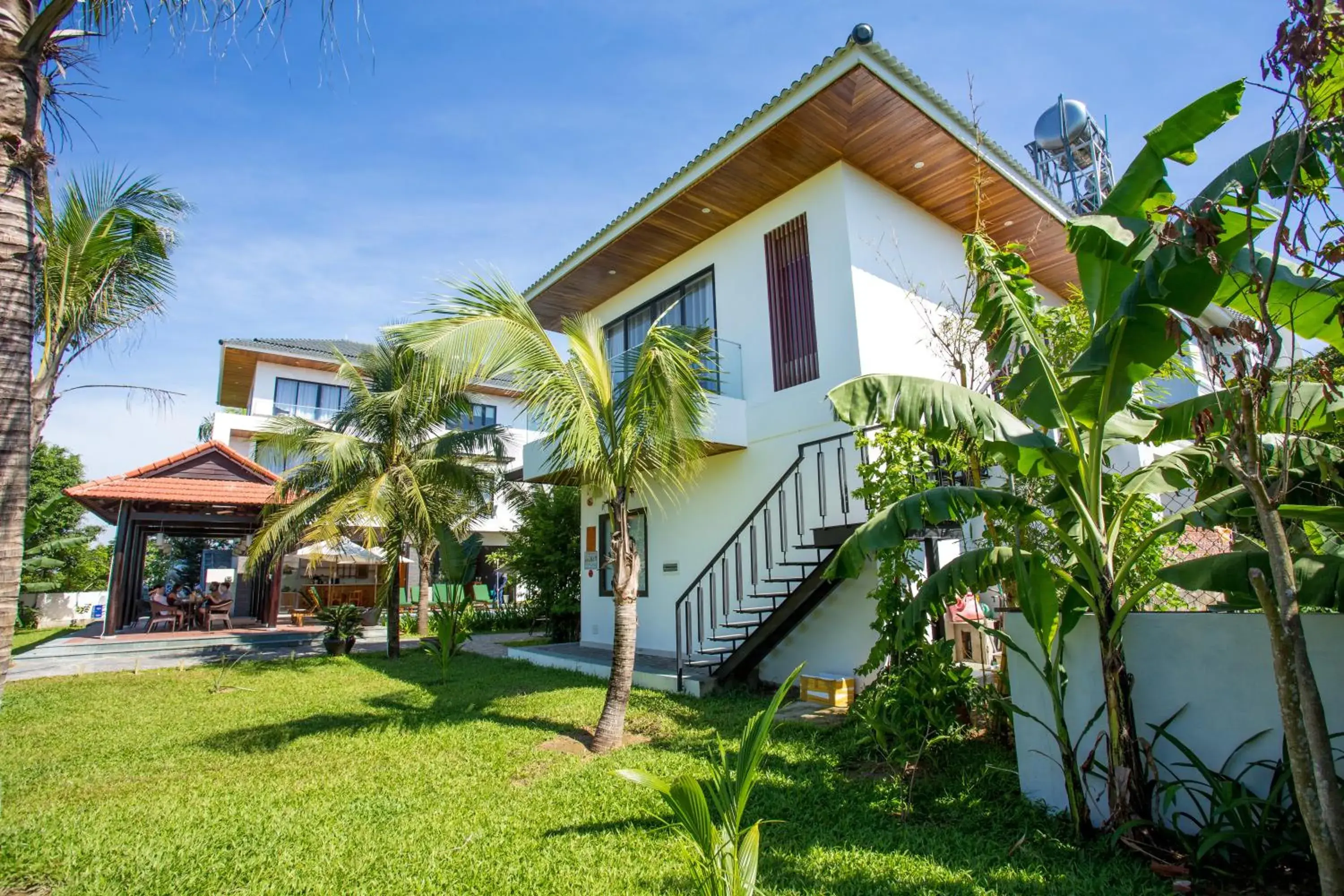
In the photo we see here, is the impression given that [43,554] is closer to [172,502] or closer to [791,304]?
[172,502]

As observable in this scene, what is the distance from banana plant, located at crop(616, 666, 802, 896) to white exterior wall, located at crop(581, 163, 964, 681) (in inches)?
236

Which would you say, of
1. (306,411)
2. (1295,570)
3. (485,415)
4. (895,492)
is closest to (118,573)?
(306,411)

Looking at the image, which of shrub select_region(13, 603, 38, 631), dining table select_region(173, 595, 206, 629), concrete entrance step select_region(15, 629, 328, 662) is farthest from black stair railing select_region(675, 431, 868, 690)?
shrub select_region(13, 603, 38, 631)

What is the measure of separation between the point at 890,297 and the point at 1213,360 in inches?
276

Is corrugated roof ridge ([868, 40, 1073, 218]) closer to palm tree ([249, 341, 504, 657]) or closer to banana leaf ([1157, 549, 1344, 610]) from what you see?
banana leaf ([1157, 549, 1344, 610])

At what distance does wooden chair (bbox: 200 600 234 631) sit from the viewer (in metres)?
17.1

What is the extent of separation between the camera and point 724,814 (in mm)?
2822

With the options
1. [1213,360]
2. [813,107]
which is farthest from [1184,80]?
[813,107]

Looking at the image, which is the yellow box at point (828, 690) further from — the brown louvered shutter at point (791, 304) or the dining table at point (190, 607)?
the dining table at point (190, 607)

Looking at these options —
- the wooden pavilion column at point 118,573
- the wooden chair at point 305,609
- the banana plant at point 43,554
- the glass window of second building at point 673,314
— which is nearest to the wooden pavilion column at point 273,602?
the wooden chair at point 305,609

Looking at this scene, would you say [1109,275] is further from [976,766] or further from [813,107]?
[813,107]

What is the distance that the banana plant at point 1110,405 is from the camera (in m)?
3.39

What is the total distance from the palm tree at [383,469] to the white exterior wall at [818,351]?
4442 mm

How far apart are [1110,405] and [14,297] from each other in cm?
586
